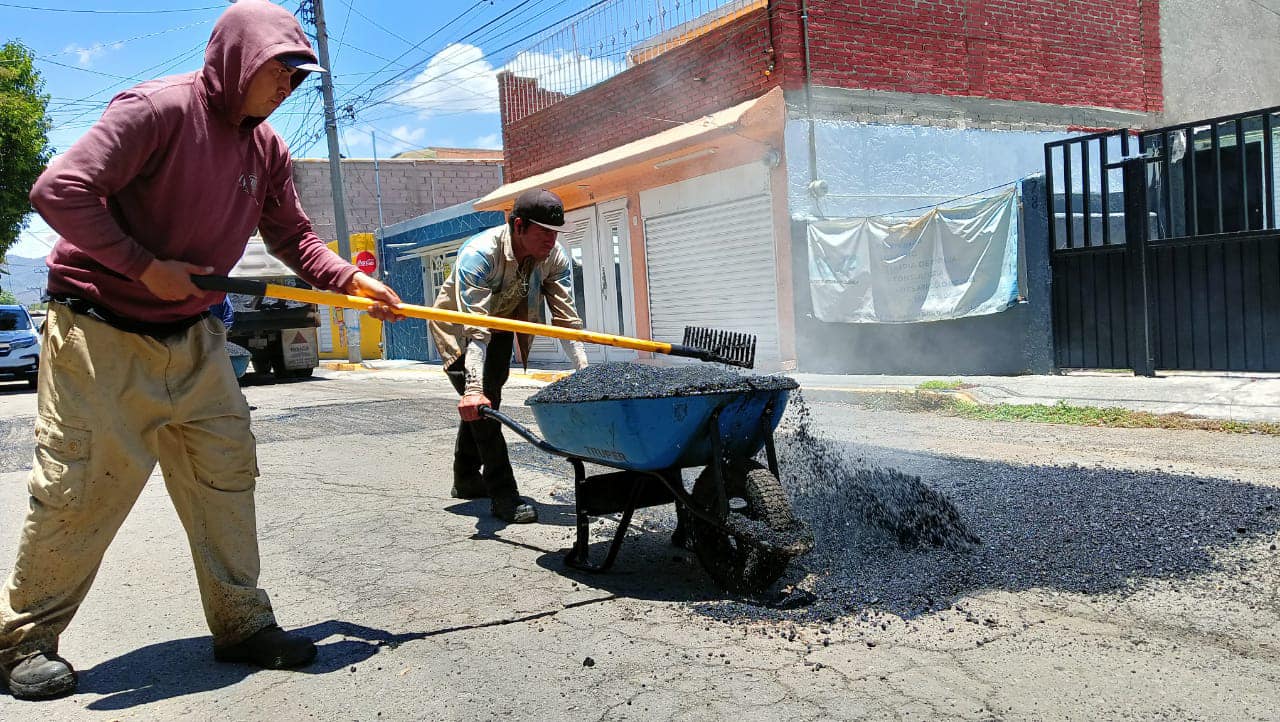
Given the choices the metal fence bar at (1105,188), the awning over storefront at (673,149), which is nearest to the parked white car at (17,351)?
the awning over storefront at (673,149)

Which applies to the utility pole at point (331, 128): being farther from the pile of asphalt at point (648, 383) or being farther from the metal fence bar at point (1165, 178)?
the pile of asphalt at point (648, 383)

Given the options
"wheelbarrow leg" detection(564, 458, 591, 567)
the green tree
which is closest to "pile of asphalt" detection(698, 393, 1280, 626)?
"wheelbarrow leg" detection(564, 458, 591, 567)

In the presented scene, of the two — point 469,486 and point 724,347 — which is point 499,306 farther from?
point 724,347

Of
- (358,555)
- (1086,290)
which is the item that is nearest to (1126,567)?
(358,555)

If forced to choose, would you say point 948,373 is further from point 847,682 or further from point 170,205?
point 170,205

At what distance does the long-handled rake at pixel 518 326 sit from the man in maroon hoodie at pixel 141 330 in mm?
139

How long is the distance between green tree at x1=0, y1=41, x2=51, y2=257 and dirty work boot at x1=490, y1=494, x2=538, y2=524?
70.2 ft

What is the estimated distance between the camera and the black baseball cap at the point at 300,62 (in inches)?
113

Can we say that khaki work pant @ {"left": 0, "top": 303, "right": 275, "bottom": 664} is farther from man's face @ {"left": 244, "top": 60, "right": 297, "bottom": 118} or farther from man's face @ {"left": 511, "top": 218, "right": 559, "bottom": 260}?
man's face @ {"left": 511, "top": 218, "right": 559, "bottom": 260}

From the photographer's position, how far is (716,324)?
46.6 ft

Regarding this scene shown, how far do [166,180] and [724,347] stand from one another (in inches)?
95.5

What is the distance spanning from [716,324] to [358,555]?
10.1 metres


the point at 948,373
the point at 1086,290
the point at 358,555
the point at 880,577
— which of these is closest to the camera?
the point at 880,577

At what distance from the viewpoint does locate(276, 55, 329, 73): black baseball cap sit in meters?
2.86
